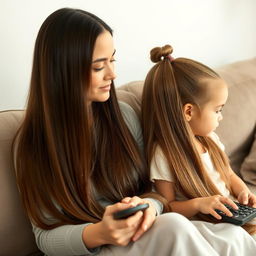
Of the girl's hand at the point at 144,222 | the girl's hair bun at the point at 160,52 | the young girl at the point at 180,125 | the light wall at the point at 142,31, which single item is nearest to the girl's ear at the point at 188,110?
the young girl at the point at 180,125

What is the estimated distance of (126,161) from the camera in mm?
1171

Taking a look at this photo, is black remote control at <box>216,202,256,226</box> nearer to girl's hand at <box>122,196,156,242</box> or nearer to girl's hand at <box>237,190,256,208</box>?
girl's hand at <box>237,190,256,208</box>

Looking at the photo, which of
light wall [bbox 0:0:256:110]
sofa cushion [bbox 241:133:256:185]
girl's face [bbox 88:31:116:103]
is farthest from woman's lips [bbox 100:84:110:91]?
sofa cushion [bbox 241:133:256:185]

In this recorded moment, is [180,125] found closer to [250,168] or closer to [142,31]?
[250,168]

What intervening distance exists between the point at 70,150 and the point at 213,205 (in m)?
0.40

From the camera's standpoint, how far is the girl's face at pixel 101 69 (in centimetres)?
103

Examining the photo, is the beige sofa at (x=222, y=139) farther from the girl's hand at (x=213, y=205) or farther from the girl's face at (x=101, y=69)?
the girl's hand at (x=213, y=205)

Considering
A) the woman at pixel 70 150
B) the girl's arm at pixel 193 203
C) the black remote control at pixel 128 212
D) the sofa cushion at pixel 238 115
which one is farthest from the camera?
the sofa cushion at pixel 238 115

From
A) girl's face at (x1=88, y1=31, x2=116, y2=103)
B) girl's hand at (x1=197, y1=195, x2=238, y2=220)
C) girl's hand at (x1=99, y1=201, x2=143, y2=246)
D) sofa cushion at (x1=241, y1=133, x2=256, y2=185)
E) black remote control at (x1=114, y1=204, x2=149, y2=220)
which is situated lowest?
sofa cushion at (x1=241, y1=133, x2=256, y2=185)

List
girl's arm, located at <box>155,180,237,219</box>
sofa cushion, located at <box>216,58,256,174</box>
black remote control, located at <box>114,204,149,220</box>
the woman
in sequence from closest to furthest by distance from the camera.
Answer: black remote control, located at <box>114,204,149,220</box> < the woman < girl's arm, located at <box>155,180,237,219</box> < sofa cushion, located at <box>216,58,256,174</box>

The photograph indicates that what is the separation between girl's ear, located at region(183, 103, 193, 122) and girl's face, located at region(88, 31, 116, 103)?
253 millimetres

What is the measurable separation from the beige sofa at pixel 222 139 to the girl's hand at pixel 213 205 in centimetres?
37

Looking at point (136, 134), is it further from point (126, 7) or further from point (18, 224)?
point (126, 7)

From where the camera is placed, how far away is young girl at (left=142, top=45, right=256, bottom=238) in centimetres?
120
